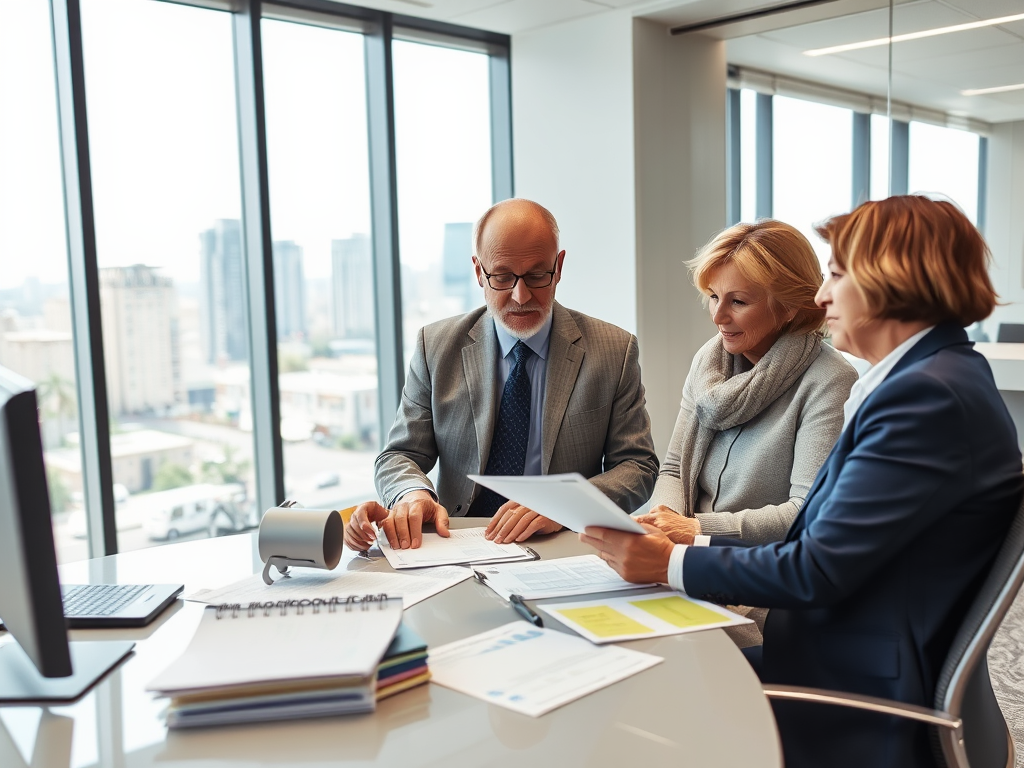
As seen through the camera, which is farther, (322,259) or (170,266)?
(322,259)

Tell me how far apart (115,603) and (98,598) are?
0.05 meters

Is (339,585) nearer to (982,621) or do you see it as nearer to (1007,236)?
(982,621)

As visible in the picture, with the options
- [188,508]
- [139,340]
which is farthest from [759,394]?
[188,508]

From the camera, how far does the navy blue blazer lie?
125 centimetres

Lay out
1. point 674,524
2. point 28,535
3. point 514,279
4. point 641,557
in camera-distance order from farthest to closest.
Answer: point 514,279
point 674,524
point 641,557
point 28,535

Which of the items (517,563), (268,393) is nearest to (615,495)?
(517,563)

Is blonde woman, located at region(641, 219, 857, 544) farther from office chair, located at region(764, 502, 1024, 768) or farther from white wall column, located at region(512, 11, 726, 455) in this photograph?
white wall column, located at region(512, 11, 726, 455)

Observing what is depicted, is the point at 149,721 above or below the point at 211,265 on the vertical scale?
below

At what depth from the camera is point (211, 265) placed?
4.08 m

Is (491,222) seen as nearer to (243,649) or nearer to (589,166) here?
(243,649)

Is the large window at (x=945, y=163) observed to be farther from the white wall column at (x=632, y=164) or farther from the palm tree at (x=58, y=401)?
the palm tree at (x=58, y=401)

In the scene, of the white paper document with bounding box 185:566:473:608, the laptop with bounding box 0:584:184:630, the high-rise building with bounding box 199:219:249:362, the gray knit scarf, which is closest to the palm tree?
Answer: the high-rise building with bounding box 199:219:249:362

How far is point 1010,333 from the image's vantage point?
3941 mm

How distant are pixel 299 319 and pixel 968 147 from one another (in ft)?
10.6
